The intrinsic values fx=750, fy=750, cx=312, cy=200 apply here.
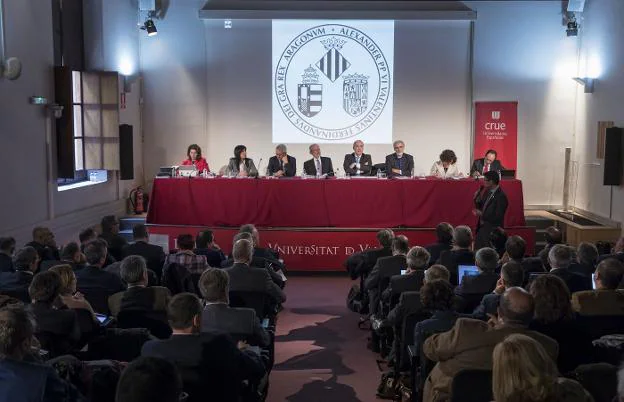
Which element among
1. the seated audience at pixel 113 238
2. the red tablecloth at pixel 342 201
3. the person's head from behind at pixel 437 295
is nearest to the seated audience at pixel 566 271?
the person's head from behind at pixel 437 295

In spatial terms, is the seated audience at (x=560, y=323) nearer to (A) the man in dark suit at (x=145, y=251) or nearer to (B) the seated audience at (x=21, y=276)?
(B) the seated audience at (x=21, y=276)

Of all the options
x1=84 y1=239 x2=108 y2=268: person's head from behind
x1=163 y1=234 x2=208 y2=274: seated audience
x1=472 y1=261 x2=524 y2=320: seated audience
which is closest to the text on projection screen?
x1=163 y1=234 x2=208 y2=274: seated audience

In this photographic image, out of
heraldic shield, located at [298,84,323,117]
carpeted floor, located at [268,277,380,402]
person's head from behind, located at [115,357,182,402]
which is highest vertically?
heraldic shield, located at [298,84,323,117]

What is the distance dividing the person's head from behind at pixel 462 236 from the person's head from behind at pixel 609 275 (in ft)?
5.43

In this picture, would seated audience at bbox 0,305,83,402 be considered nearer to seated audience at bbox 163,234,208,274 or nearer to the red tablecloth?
seated audience at bbox 163,234,208,274

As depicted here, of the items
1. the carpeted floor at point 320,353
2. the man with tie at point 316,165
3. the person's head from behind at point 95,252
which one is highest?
the man with tie at point 316,165

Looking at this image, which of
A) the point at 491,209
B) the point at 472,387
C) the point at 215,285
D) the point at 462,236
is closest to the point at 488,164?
the point at 491,209

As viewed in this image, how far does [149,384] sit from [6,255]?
419 centimetres

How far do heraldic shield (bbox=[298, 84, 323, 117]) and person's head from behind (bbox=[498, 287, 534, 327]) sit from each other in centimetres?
899

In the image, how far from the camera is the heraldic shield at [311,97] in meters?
12.3

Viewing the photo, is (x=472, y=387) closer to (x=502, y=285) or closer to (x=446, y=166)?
(x=502, y=285)

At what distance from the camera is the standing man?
10.5 m

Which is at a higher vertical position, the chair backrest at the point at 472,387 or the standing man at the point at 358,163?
the standing man at the point at 358,163

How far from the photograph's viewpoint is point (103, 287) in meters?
5.16
